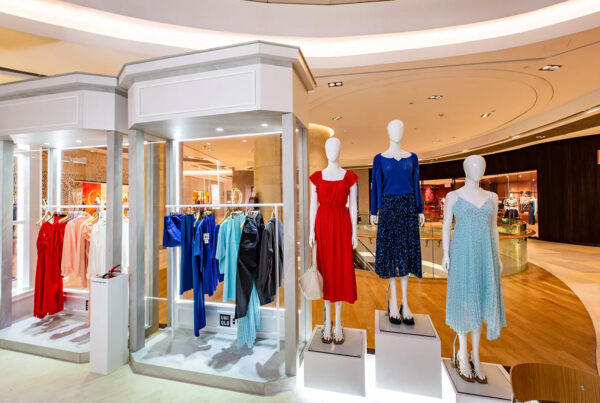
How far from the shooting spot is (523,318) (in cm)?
383

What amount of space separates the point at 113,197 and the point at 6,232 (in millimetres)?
1627

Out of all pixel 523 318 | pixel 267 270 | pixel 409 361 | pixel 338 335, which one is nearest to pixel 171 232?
pixel 267 270

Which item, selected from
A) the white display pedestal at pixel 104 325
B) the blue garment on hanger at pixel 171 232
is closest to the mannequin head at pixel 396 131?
the blue garment on hanger at pixel 171 232

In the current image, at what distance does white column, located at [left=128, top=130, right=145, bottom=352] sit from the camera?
9.05 ft

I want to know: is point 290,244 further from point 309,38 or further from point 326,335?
point 309,38

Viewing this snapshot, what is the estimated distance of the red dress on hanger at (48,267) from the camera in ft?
10.9

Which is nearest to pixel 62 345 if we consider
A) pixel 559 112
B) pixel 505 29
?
pixel 505 29

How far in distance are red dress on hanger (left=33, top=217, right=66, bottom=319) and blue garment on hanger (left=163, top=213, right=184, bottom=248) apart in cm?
154

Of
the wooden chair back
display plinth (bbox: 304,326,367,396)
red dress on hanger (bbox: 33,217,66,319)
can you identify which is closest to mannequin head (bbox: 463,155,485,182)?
the wooden chair back

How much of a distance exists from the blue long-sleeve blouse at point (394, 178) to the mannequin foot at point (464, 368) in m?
1.11

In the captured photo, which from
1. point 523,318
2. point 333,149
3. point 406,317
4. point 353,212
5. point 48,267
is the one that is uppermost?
point 333,149

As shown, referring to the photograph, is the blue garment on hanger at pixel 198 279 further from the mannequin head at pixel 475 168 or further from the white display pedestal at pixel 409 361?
the mannequin head at pixel 475 168

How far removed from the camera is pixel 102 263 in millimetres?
3262

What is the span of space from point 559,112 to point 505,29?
15.3ft
